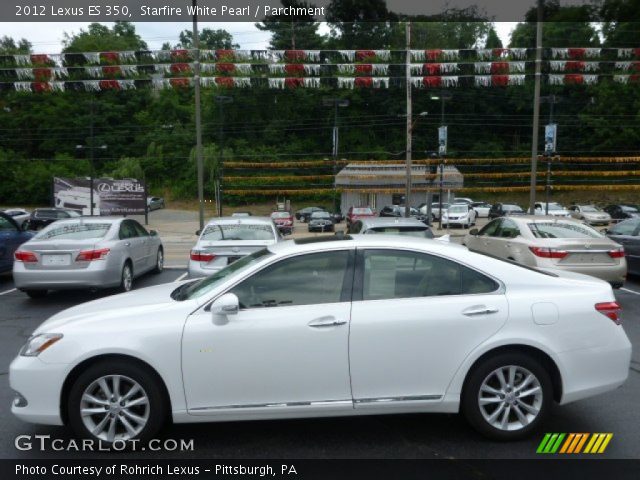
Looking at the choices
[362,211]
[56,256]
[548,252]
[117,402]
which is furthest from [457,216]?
[117,402]

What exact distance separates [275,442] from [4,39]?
8539 cm

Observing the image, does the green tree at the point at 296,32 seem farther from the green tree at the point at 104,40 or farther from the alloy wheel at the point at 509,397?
the alloy wheel at the point at 509,397

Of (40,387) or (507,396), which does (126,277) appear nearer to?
(40,387)

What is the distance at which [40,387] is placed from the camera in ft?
13.3

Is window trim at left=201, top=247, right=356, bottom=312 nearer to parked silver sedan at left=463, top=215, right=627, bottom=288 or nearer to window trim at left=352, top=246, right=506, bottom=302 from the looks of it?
window trim at left=352, top=246, right=506, bottom=302

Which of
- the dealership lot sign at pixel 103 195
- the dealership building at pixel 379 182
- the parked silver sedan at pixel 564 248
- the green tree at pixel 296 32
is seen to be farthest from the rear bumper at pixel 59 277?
the green tree at pixel 296 32

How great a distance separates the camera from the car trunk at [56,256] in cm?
956

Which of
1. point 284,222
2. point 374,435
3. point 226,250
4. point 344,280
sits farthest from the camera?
point 284,222

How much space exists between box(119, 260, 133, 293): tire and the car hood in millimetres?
5878

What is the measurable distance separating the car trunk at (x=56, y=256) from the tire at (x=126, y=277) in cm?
90

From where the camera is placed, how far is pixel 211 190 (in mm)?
61031

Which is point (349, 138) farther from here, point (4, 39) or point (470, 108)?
point (4, 39)

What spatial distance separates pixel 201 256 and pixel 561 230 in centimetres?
613

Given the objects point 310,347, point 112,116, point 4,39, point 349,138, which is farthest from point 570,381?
point 4,39
